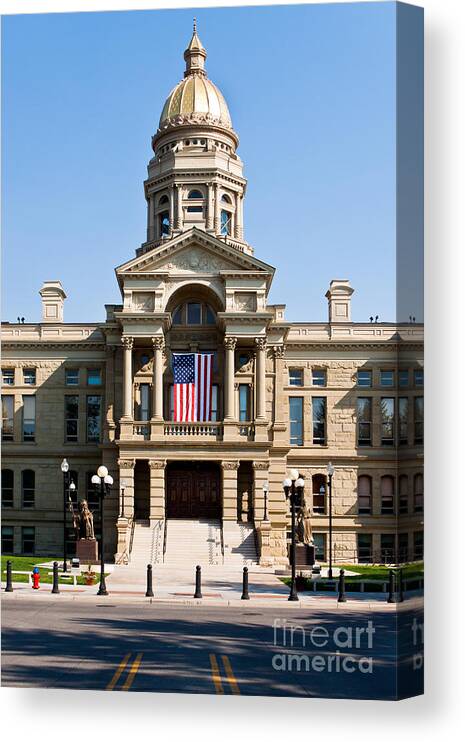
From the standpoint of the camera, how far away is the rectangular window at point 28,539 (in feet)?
152

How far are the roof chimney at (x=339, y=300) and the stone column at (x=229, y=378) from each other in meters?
8.26

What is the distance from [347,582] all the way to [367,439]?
1614 cm

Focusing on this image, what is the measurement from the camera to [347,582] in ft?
106

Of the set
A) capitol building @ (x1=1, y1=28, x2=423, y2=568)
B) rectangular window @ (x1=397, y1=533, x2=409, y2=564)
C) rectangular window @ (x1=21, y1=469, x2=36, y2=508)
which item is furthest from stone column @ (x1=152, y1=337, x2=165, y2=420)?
rectangular window @ (x1=397, y1=533, x2=409, y2=564)

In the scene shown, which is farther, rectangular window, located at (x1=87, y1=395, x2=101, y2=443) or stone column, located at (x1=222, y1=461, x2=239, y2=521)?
rectangular window, located at (x1=87, y1=395, x2=101, y2=443)

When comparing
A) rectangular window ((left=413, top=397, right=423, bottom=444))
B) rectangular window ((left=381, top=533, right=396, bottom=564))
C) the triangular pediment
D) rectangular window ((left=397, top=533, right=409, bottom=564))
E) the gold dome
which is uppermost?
the gold dome

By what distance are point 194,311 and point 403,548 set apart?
1156 inches

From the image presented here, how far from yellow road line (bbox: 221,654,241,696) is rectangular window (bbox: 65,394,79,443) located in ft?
97.6

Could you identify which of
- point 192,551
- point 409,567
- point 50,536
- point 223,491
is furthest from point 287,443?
point 409,567

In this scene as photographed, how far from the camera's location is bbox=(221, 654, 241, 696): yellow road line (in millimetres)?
15852

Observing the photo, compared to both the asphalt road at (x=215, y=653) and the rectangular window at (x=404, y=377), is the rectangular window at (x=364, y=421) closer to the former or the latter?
the asphalt road at (x=215, y=653)

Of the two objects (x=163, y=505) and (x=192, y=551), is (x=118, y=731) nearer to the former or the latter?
(x=192, y=551)

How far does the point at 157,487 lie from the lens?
41.7 m

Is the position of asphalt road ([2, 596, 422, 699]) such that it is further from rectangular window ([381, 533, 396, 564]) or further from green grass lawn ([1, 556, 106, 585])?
rectangular window ([381, 533, 396, 564])
